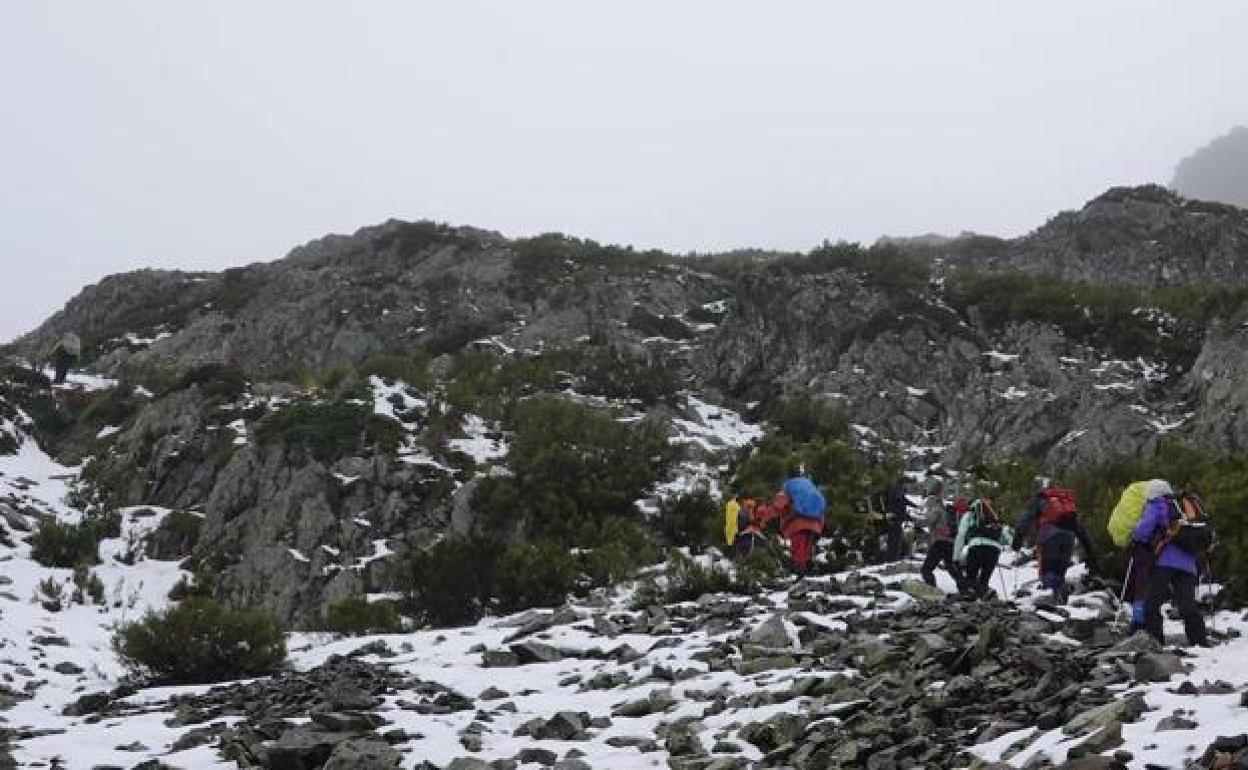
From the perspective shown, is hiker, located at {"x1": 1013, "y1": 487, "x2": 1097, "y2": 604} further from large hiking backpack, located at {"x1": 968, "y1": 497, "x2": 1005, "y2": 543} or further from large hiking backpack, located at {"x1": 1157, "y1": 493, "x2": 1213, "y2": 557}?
large hiking backpack, located at {"x1": 1157, "y1": 493, "x2": 1213, "y2": 557}

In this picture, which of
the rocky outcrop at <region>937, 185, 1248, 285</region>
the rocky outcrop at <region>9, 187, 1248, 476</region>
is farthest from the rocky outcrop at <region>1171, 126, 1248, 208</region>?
the rocky outcrop at <region>9, 187, 1248, 476</region>

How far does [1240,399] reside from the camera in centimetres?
1723

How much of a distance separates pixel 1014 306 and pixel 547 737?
2223 cm

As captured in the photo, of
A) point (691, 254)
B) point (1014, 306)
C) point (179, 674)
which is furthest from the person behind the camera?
point (691, 254)

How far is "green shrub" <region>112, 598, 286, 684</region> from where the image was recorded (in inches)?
431

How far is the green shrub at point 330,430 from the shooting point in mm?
19641

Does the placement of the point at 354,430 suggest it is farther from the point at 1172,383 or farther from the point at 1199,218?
the point at 1199,218

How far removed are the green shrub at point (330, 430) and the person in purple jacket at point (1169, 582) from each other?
589 inches

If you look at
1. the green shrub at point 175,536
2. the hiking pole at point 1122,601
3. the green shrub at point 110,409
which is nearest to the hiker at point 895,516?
the hiking pole at point 1122,601

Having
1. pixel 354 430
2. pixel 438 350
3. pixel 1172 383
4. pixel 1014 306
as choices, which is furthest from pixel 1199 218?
pixel 354 430

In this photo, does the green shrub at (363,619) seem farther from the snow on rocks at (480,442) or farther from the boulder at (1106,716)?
the boulder at (1106,716)

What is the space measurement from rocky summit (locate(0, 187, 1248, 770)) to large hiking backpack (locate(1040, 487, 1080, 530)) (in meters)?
0.75

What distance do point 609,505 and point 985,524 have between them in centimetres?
863

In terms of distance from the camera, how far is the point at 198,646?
11180mm
